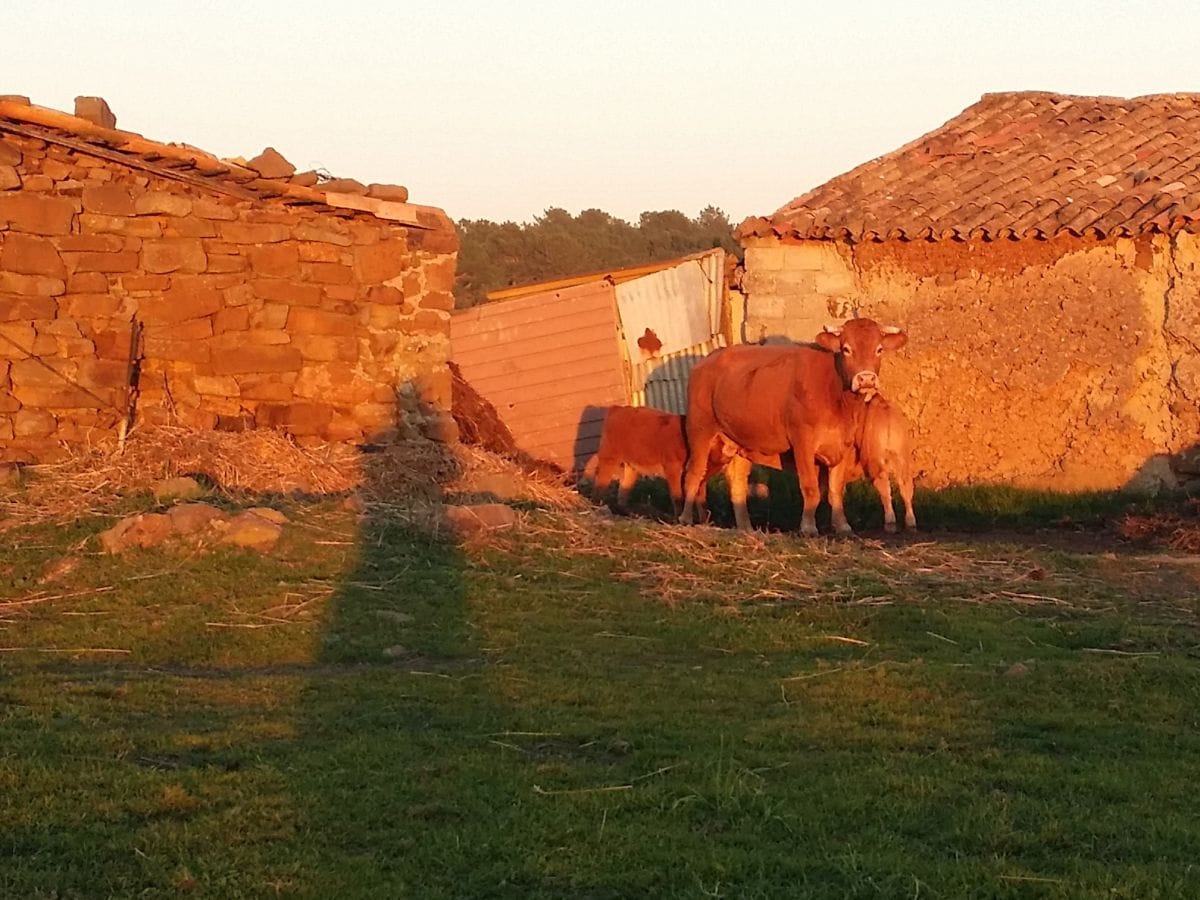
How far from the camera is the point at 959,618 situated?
8781 millimetres

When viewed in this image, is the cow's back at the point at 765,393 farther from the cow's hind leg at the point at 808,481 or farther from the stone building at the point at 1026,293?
the stone building at the point at 1026,293

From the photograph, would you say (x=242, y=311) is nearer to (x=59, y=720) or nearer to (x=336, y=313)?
(x=336, y=313)

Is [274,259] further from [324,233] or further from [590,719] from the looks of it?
[590,719]

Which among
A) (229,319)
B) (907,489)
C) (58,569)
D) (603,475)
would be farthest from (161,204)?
(907,489)

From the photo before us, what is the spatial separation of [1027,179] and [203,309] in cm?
855

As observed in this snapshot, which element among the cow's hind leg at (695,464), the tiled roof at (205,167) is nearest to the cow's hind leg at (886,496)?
the cow's hind leg at (695,464)

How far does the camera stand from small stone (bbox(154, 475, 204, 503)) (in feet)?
37.1

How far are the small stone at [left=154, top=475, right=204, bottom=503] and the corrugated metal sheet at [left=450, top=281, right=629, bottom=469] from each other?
7.87m

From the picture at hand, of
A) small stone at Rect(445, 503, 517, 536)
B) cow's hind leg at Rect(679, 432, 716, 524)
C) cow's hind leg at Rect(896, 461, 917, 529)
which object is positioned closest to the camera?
small stone at Rect(445, 503, 517, 536)

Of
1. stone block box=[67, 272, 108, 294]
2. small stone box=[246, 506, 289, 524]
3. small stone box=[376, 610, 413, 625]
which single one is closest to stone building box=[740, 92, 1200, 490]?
stone block box=[67, 272, 108, 294]

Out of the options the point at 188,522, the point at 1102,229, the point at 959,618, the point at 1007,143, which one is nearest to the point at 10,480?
the point at 188,522

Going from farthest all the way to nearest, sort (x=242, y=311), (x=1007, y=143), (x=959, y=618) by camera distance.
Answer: (x=1007, y=143) → (x=242, y=311) → (x=959, y=618)

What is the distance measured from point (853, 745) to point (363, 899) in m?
2.38

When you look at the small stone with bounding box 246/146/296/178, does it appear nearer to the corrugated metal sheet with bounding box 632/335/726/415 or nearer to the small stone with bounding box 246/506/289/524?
the small stone with bounding box 246/506/289/524
